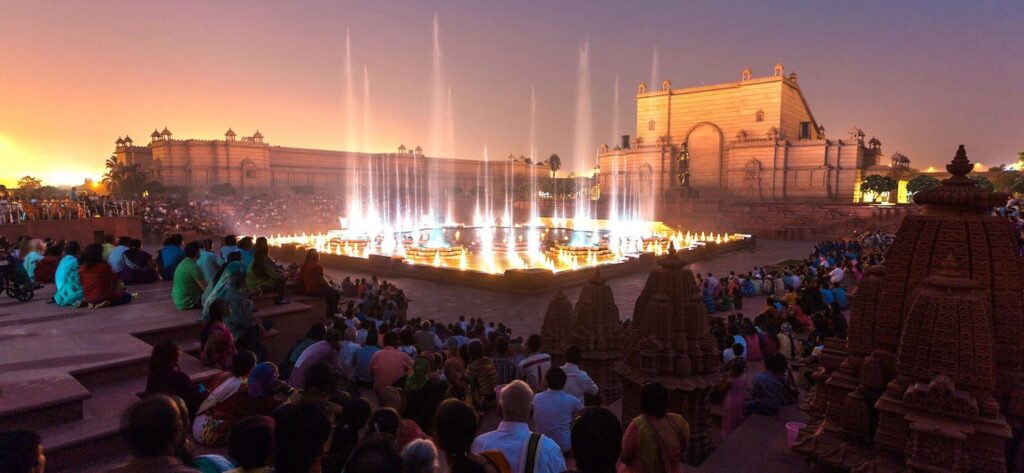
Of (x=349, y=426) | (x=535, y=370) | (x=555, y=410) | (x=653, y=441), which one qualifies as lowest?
(x=535, y=370)

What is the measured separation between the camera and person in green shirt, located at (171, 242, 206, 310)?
7.17 m

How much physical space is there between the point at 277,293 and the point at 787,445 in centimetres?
732

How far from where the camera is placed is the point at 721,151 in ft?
187

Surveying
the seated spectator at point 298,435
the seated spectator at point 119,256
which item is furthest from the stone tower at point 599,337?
the seated spectator at point 119,256

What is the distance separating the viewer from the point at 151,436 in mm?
2219

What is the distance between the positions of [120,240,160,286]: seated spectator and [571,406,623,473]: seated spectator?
397 inches

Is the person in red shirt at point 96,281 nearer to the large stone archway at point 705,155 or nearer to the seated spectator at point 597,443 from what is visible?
the seated spectator at point 597,443

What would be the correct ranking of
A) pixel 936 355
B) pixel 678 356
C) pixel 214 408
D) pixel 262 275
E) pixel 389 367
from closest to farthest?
1. pixel 936 355
2. pixel 214 408
3. pixel 389 367
4. pixel 678 356
5. pixel 262 275

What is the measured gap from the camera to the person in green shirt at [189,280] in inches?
282

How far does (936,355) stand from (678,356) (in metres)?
2.42

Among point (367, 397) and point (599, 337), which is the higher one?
point (599, 337)

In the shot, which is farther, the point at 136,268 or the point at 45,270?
the point at 45,270

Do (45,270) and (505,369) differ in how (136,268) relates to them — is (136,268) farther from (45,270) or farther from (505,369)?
(505,369)

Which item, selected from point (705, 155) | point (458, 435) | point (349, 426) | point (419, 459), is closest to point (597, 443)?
point (458, 435)
